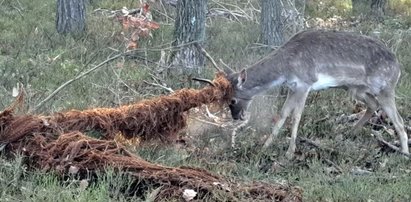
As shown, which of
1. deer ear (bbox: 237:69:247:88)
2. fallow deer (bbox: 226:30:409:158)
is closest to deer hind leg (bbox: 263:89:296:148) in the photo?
fallow deer (bbox: 226:30:409:158)

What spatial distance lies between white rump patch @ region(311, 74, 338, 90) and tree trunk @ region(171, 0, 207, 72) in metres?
2.72

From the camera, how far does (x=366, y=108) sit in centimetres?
1035

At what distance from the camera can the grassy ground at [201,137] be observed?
21.2 ft

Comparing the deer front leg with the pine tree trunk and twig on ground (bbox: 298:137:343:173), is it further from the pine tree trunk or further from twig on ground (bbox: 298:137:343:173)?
the pine tree trunk

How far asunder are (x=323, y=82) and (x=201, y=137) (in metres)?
1.73

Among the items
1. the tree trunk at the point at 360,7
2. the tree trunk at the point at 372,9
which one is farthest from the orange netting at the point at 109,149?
the tree trunk at the point at 360,7

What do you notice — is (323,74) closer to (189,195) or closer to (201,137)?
(201,137)

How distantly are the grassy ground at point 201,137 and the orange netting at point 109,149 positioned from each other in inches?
6.7

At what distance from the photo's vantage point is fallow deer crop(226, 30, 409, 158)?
30.6 ft

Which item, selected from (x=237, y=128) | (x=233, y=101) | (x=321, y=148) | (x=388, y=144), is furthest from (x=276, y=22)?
(x=321, y=148)

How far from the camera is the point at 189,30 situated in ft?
39.1

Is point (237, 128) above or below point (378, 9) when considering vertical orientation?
above

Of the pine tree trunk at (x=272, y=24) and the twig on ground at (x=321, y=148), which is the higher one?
the pine tree trunk at (x=272, y=24)

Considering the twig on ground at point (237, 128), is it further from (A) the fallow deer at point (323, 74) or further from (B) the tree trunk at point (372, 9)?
(B) the tree trunk at point (372, 9)
